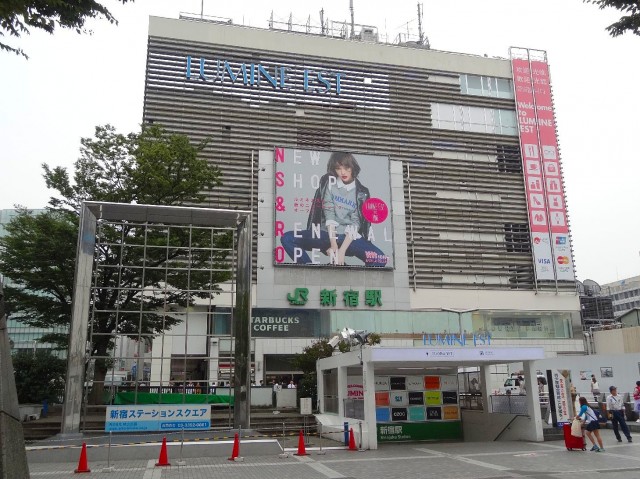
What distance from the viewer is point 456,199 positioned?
45.2 metres

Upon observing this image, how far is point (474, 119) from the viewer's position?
4772 cm

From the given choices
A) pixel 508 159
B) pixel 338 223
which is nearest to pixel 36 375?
pixel 338 223

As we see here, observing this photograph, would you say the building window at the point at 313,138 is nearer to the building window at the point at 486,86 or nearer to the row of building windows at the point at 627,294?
the building window at the point at 486,86

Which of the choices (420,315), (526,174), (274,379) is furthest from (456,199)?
(274,379)

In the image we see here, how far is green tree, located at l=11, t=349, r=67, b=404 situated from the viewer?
76.2 feet

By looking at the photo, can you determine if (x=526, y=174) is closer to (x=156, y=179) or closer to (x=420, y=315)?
(x=420, y=315)

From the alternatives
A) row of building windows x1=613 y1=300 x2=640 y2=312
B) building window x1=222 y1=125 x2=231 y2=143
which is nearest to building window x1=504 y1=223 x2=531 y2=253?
building window x1=222 y1=125 x2=231 y2=143

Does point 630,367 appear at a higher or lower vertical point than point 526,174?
lower

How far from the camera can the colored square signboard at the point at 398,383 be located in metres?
18.9

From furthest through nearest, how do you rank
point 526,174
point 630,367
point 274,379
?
point 526,174, point 274,379, point 630,367

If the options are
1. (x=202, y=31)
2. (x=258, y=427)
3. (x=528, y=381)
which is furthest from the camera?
(x=202, y=31)

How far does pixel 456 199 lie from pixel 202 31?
2312cm

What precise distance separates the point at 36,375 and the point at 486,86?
40533 mm

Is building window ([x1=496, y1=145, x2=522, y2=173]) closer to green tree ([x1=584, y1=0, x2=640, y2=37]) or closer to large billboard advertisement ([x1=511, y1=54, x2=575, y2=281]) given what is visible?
large billboard advertisement ([x1=511, y1=54, x2=575, y2=281])
